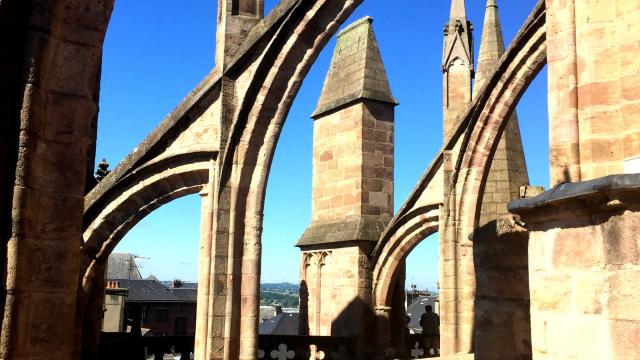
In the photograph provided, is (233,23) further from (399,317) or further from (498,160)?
(399,317)

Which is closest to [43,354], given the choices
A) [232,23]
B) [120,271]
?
[232,23]

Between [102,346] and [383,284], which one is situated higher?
[383,284]

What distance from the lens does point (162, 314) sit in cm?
4100

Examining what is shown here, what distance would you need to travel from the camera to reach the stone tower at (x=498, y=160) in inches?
416

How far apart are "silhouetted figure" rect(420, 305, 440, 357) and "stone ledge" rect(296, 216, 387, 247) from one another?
2.56 m

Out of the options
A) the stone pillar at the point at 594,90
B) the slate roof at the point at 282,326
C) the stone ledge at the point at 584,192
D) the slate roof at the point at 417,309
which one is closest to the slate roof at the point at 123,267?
the slate roof at the point at 282,326

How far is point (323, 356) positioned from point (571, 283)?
7582mm

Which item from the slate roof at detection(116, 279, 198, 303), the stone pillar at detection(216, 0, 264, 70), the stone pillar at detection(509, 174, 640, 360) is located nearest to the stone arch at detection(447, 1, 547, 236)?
the stone pillar at detection(216, 0, 264, 70)

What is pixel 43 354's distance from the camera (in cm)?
247

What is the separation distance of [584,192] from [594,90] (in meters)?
0.86

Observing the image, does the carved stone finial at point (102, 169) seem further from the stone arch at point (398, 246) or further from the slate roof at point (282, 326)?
the slate roof at point (282, 326)

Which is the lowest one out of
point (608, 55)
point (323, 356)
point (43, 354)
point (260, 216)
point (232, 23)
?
point (323, 356)

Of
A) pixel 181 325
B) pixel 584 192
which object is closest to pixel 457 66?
pixel 584 192

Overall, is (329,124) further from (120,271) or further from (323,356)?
(120,271)
